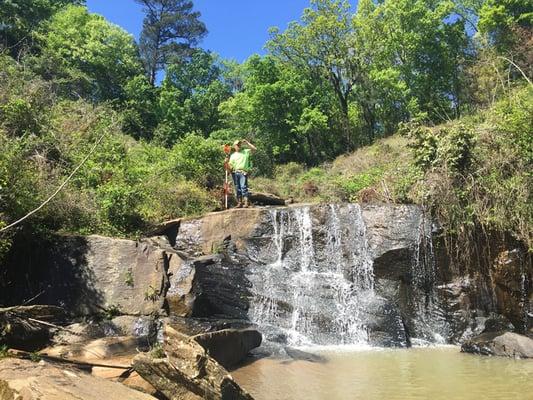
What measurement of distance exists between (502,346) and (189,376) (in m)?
6.56

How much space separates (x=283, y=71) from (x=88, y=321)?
2647 cm

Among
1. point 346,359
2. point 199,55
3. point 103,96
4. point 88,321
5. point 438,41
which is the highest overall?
point 199,55

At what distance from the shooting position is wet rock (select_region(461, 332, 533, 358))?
9.26 meters

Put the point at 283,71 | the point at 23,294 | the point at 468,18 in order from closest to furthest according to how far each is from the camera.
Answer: the point at 23,294 < the point at 283,71 < the point at 468,18

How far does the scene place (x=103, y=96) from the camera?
114ft

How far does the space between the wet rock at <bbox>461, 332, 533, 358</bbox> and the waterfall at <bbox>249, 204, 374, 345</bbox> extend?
84.6 inches

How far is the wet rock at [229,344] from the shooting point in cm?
767

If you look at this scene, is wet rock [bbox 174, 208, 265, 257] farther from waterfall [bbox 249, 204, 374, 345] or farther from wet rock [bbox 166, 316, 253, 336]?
wet rock [bbox 166, 316, 253, 336]

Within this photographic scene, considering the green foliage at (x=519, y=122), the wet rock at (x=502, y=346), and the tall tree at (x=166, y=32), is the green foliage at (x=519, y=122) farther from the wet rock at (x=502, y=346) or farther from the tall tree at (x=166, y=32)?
the tall tree at (x=166, y=32)

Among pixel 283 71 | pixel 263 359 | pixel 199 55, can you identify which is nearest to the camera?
pixel 263 359

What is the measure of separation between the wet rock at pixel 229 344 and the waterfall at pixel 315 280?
1.45 metres

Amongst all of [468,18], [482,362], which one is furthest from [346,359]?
[468,18]

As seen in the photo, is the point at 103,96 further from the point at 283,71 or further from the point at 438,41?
the point at 438,41

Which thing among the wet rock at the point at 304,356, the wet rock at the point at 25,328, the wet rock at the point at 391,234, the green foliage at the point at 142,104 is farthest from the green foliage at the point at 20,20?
the wet rock at the point at 304,356
